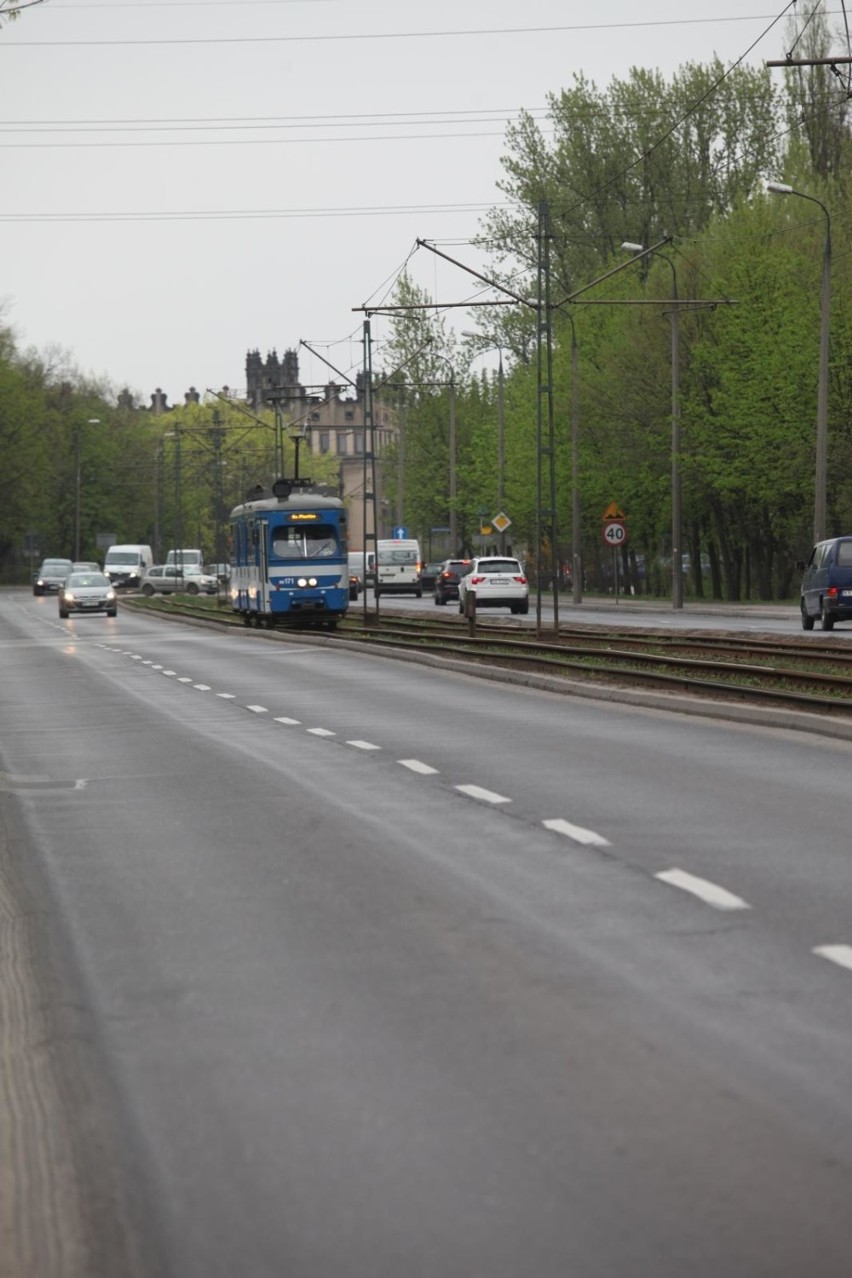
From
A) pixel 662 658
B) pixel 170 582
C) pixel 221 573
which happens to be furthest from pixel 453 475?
pixel 662 658

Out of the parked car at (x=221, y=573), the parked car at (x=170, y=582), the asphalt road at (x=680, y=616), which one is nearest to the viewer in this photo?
the asphalt road at (x=680, y=616)

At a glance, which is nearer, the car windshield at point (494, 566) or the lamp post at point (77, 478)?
the car windshield at point (494, 566)

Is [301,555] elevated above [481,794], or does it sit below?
above

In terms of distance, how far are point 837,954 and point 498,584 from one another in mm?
54511

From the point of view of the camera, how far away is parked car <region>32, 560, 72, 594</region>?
350ft

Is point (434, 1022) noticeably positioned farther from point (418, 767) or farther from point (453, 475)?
point (453, 475)

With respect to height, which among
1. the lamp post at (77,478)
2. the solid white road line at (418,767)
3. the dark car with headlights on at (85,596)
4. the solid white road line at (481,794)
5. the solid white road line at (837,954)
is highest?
the lamp post at (77,478)

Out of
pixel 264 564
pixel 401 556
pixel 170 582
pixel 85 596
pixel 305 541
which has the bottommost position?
pixel 170 582

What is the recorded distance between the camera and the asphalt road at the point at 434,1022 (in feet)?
16.0

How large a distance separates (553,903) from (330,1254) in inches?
188

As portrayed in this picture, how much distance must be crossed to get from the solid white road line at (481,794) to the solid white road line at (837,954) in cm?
536

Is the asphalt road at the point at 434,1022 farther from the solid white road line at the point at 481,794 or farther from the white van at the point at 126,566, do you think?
the white van at the point at 126,566

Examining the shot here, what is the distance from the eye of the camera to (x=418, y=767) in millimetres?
15891

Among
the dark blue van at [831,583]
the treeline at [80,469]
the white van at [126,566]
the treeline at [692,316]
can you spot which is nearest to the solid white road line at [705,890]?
the dark blue van at [831,583]
